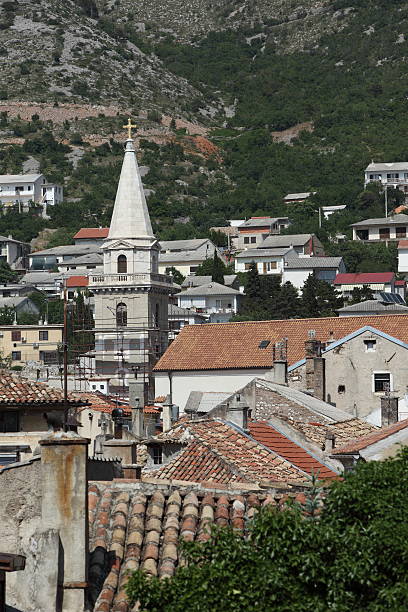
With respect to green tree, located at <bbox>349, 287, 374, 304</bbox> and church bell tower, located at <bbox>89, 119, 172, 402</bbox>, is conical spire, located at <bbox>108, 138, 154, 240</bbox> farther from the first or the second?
green tree, located at <bbox>349, 287, 374, 304</bbox>

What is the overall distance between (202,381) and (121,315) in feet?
146

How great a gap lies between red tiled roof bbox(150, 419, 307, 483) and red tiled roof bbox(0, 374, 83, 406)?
2188 mm

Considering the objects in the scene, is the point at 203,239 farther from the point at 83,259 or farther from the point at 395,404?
the point at 395,404

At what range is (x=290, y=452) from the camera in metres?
27.0

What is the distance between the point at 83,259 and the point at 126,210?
70821 millimetres

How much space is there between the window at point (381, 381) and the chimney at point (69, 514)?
3280 cm

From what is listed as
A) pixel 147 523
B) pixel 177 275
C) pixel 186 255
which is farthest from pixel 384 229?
pixel 147 523

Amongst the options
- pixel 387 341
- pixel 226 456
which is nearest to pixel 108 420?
pixel 387 341

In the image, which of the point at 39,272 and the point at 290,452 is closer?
the point at 290,452

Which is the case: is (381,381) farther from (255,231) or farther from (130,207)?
(255,231)

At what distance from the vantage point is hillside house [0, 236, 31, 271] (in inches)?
7229

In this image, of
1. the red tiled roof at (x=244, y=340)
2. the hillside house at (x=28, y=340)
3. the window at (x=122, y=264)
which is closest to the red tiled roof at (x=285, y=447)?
the red tiled roof at (x=244, y=340)

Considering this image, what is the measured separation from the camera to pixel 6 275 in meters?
173

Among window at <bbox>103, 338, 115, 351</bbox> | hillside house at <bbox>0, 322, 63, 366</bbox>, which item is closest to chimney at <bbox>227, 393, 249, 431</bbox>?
window at <bbox>103, 338, 115, 351</bbox>
